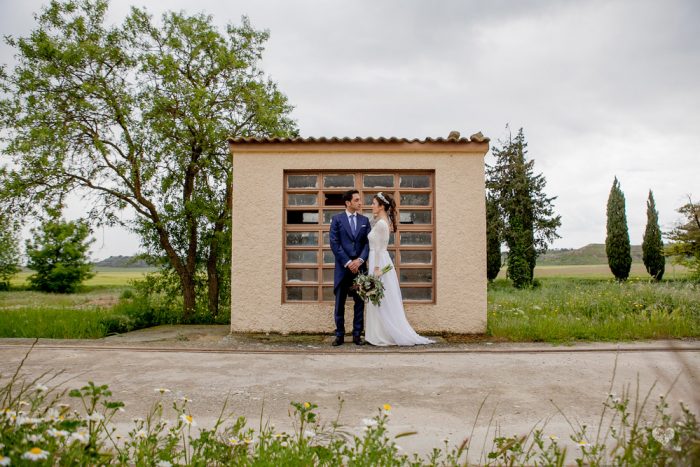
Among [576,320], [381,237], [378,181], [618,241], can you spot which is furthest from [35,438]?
[618,241]

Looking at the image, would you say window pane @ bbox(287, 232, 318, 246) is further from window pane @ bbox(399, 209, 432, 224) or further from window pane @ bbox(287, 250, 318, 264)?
window pane @ bbox(399, 209, 432, 224)

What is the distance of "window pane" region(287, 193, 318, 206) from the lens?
7.48m

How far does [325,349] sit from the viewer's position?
6.11 meters

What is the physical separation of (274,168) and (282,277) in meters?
1.61

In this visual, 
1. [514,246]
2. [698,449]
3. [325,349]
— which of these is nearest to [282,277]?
Answer: [325,349]

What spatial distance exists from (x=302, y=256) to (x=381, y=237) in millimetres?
1353

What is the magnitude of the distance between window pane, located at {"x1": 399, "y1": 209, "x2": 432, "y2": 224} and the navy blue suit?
0.88 m

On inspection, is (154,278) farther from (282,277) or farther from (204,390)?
(204,390)

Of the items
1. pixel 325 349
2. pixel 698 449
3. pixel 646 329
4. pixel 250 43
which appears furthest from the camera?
pixel 250 43

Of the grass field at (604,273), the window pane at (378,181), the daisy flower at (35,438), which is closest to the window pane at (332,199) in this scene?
the window pane at (378,181)

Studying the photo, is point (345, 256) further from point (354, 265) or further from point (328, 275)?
point (328, 275)

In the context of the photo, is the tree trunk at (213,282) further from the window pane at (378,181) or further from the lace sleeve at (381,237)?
the lace sleeve at (381,237)

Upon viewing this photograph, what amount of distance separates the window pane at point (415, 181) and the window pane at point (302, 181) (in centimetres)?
132

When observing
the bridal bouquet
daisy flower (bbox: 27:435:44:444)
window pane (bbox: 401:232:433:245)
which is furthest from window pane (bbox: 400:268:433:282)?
daisy flower (bbox: 27:435:44:444)
